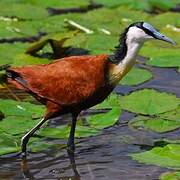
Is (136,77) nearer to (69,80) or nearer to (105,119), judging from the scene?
(105,119)

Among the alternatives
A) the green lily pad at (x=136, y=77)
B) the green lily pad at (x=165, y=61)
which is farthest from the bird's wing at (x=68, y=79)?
the green lily pad at (x=165, y=61)

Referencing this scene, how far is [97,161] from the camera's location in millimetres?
4812

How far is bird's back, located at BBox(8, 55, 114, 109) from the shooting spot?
4.71 meters

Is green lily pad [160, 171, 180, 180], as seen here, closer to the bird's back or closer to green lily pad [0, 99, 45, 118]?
the bird's back

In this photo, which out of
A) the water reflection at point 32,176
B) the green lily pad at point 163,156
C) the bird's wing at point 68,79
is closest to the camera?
the green lily pad at point 163,156

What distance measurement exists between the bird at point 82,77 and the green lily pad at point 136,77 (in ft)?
4.08

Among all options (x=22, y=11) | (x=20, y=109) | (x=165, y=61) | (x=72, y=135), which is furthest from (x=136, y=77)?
(x=22, y=11)

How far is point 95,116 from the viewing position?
5.29 m

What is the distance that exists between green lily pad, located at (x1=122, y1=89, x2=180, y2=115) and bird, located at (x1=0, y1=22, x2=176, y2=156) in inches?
27.1

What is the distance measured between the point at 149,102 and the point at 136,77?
67cm

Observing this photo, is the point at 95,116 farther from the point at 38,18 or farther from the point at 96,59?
the point at 38,18

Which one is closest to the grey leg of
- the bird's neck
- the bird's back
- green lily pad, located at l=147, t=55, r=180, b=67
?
the bird's back

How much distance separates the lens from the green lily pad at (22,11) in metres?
7.54

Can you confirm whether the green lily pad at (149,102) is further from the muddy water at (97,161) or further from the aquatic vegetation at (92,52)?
the muddy water at (97,161)
